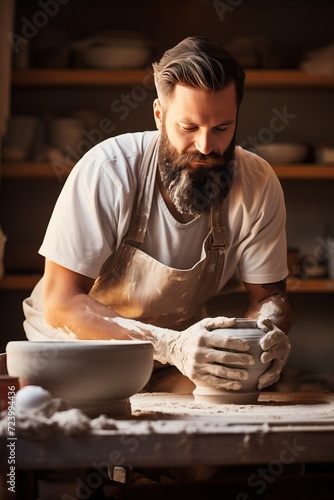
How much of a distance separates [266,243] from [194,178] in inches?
12.1

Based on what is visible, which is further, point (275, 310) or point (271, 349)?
point (275, 310)

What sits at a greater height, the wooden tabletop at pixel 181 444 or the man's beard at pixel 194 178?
the man's beard at pixel 194 178

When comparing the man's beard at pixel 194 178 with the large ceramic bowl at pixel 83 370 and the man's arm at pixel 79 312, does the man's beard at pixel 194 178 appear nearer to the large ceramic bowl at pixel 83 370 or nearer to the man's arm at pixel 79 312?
the man's arm at pixel 79 312

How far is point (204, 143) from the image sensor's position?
6.31 ft

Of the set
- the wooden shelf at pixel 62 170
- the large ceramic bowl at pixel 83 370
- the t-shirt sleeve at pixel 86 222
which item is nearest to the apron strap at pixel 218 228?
the t-shirt sleeve at pixel 86 222

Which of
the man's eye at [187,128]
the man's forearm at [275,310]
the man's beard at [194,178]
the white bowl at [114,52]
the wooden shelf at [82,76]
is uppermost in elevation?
the white bowl at [114,52]

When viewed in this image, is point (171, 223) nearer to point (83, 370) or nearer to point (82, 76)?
point (83, 370)

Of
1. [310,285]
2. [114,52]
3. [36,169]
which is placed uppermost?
[114,52]

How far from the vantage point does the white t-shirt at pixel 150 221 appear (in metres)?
1.98

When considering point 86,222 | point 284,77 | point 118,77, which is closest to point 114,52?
point 118,77

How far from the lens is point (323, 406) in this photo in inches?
60.0

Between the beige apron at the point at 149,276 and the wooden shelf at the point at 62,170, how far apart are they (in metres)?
1.46

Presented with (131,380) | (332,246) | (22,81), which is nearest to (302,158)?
(332,246)

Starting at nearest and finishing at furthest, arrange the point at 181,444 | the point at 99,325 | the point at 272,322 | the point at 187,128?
the point at 181,444 → the point at 272,322 → the point at 99,325 → the point at 187,128
